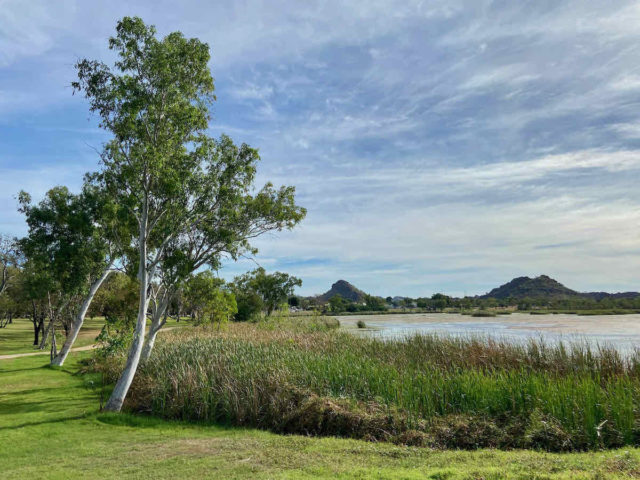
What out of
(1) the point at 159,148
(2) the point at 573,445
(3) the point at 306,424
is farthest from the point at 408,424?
(1) the point at 159,148

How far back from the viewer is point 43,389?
1288cm

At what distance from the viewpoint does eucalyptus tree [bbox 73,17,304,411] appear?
1073cm

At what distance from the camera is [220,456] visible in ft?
22.0

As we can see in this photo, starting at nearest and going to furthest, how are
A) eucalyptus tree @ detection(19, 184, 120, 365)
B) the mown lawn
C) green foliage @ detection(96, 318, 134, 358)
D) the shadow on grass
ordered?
the mown lawn, the shadow on grass, green foliage @ detection(96, 318, 134, 358), eucalyptus tree @ detection(19, 184, 120, 365)

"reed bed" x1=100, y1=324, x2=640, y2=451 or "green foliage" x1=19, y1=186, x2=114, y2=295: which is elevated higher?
"green foliage" x1=19, y1=186, x2=114, y2=295

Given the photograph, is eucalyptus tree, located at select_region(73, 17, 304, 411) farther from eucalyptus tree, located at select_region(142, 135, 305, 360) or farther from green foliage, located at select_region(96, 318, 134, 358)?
green foliage, located at select_region(96, 318, 134, 358)

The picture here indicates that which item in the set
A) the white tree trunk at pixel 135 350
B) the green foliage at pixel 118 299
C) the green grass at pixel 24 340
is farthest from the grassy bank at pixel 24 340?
the white tree trunk at pixel 135 350

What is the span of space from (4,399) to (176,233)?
21.0 ft

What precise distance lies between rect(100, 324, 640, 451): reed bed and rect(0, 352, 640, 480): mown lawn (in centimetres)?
81

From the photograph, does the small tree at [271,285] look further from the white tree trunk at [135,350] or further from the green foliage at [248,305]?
the white tree trunk at [135,350]

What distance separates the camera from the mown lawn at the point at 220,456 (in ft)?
18.1

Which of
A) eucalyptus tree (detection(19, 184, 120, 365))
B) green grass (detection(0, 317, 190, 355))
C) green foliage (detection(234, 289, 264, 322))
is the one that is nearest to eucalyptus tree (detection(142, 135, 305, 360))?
eucalyptus tree (detection(19, 184, 120, 365))

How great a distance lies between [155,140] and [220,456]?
317 inches

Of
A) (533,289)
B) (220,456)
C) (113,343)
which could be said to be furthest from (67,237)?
(533,289)
